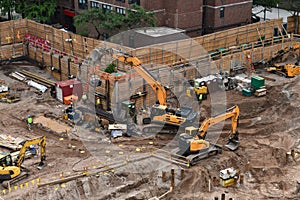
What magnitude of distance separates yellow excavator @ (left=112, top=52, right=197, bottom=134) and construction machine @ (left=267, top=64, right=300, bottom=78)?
16.8 metres

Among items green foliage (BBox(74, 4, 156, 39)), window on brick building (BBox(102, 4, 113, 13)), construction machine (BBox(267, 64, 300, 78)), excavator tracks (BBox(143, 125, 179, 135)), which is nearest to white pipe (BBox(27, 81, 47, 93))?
green foliage (BBox(74, 4, 156, 39))

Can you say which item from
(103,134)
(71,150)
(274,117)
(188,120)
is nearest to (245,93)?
(274,117)

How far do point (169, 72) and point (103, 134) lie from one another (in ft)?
35.7

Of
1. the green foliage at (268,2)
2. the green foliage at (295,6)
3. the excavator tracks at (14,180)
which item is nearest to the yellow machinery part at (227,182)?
the excavator tracks at (14,180)

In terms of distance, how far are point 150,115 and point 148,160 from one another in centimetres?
696

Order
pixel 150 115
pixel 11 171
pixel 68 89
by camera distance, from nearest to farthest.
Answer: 1. pixel 11 171
2. pixel 150 115
3. pixel 68 89

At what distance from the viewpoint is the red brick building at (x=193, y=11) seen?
2491 inches

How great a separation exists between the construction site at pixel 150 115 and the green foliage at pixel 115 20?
1220 millimetres

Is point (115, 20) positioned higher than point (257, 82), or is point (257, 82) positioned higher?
point (115, 20)

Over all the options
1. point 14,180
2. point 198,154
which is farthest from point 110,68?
point 14,180

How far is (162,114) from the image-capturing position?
45.0 metres

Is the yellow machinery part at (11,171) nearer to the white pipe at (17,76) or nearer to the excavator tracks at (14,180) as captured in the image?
the excavator tracks at (14,180)

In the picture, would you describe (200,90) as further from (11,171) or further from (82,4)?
(82,4)

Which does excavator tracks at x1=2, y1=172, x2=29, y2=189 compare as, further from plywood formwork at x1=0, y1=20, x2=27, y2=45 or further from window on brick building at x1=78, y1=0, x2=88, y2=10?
window on brick building at x1=78, y1=0, x2=88, y2=10
